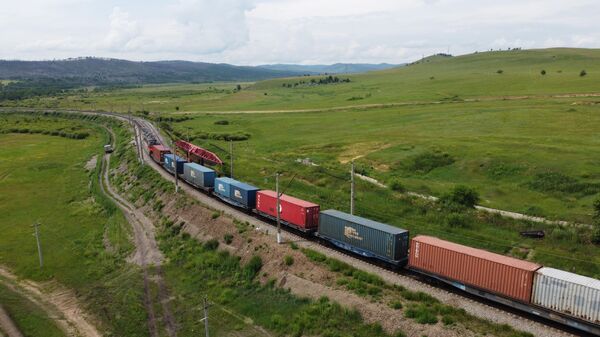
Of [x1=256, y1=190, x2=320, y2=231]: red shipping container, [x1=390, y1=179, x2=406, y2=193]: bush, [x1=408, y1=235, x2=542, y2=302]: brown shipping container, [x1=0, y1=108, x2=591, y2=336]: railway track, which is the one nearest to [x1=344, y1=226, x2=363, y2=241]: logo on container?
[x1=0, y1=108, x2=591, y2=336]: railway track

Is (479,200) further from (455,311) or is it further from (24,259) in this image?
(24,259)

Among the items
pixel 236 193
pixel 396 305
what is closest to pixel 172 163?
pixel 236 193

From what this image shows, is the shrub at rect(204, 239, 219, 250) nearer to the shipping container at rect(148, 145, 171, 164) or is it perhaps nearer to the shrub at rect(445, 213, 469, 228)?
the shrub at rect(445, 213, 469, 228)

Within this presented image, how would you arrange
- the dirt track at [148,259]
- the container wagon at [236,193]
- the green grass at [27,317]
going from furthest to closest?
the container wagon at [236,193], the green grass at [27,317], the dirt track at [148,259]

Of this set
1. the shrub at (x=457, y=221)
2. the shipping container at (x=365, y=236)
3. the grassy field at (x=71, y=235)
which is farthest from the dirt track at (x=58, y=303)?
the shrub at (x=457, y=221)

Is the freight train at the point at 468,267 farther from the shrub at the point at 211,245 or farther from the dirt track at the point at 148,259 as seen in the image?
the dirt track at the point at 148,259

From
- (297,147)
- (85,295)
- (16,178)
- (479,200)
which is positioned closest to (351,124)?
(297,147)

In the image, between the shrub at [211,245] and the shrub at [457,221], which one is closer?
the shrub at [457,221]
